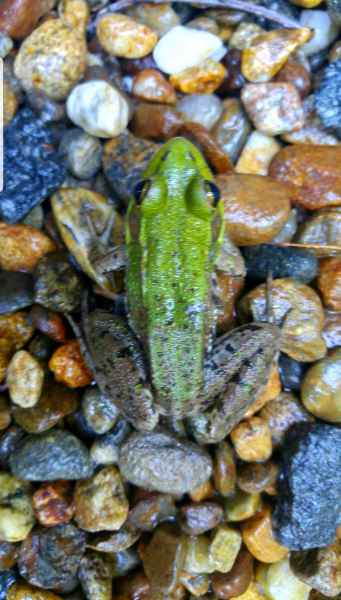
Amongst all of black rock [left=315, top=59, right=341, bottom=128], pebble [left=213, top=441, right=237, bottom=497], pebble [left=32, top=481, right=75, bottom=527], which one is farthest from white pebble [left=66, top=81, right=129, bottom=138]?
pebble [left=32, top=481, right=75, bottom=527]

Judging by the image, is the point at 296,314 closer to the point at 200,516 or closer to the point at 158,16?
the point at 200,516

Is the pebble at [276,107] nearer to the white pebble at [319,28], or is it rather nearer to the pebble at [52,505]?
the white pebble at [319,28]

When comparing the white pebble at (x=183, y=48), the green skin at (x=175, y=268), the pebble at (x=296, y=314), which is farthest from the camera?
the white pebble at (x=183, y=48)

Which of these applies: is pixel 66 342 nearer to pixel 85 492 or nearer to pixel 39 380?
pixel 39 380

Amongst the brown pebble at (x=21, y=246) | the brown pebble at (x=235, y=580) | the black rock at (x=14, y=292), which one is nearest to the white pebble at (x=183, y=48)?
the brown pebble at (x=21, y=246)

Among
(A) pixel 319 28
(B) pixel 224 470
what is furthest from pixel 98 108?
(B) pixel 224 470

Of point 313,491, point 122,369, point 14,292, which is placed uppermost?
point 14,292
